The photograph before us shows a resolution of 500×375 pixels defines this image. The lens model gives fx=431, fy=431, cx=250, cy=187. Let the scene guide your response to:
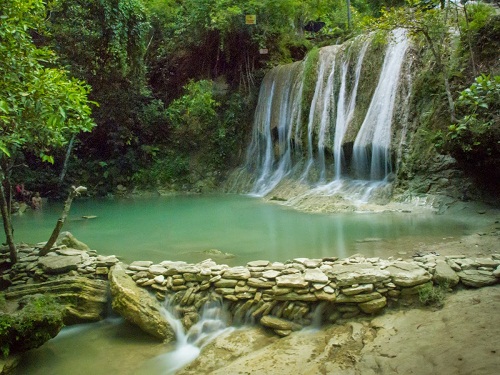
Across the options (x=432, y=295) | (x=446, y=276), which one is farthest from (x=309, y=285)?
(x=446, y=276)

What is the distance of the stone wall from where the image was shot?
4418 millimetres

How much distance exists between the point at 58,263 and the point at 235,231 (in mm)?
3733

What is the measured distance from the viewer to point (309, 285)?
4.62 meters

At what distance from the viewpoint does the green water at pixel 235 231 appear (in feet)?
22.7

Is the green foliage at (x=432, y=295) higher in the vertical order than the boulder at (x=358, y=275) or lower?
lower

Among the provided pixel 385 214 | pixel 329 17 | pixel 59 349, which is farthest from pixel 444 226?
pixel 329 17

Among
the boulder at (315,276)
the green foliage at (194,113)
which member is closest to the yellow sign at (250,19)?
the green foliage at (194,113)

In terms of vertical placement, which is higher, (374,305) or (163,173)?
(163,173)

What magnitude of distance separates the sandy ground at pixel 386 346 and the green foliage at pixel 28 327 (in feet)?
4.90

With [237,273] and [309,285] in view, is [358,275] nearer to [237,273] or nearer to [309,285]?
[309,285]

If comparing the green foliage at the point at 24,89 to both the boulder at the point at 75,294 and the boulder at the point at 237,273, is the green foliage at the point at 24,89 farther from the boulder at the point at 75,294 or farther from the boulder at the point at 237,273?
the boulder at the point at 237,273

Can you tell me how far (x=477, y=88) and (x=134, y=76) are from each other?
39.0 ft

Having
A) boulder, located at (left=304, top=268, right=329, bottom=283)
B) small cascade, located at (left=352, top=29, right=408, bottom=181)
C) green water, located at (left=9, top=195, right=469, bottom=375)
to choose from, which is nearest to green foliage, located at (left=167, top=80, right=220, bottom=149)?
green water, located at (left=9, top=195, right=469, bottom=375)

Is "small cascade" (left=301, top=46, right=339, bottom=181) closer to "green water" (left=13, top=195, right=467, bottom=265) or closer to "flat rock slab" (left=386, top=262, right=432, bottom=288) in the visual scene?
"green water" (left=13, top=195, right=467, bottom=265)
